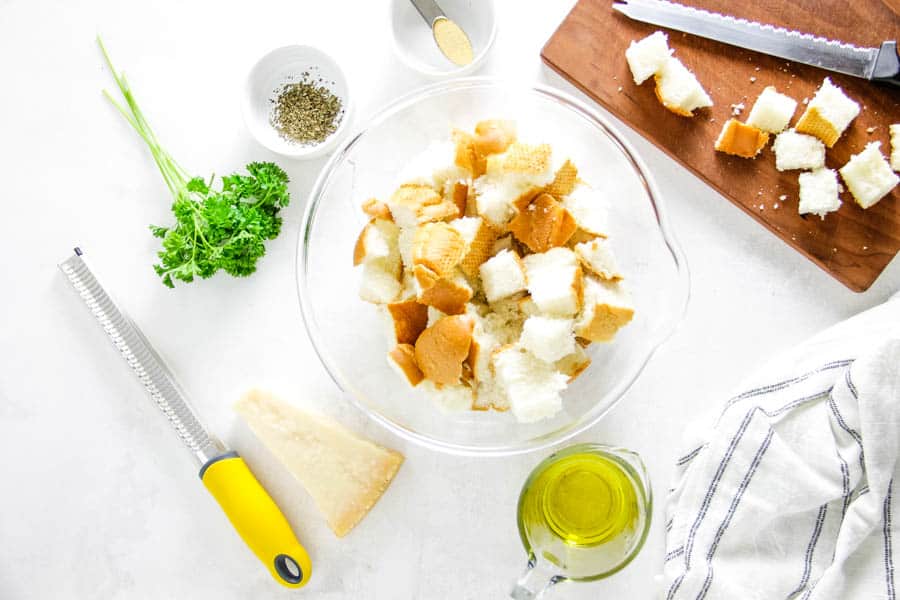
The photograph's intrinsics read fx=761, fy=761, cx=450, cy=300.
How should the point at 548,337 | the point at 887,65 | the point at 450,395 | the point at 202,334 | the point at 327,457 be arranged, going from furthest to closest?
the point at 202,334
the point at 327,457
the point at 887,65
the point at 450,395
the point at 548,337

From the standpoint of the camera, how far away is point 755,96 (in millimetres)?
1920

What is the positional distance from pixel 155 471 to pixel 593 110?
1519mm

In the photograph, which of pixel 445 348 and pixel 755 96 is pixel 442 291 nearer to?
pixel 445 348

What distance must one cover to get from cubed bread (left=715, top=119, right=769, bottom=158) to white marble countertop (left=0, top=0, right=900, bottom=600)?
13cm

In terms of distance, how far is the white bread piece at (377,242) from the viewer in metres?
1.70

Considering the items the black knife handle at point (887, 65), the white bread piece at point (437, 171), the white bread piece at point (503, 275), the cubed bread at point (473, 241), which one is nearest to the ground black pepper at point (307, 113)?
the white bread piece at point (437, 171)

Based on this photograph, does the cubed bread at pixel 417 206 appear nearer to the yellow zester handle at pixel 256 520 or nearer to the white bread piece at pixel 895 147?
the yellow zester handle at pixel 256 520

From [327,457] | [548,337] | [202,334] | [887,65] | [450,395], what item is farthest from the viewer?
[202,334]

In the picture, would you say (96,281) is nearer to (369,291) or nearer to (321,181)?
(321,181)

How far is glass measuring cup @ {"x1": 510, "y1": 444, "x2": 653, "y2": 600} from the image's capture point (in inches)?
72.8

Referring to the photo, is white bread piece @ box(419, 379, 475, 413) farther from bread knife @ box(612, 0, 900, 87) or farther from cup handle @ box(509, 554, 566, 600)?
bread knife @ box(612, 0, 900, 87)

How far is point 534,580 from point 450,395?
21.8 inches

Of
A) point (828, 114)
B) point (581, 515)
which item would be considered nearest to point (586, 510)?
point (581, 515)

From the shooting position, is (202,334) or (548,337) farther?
(202,334)
